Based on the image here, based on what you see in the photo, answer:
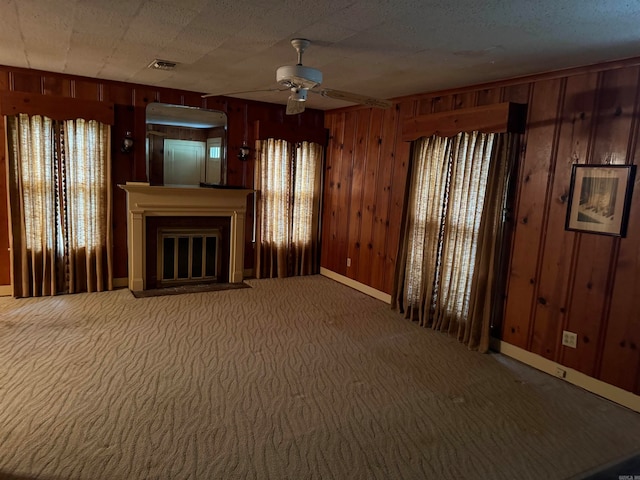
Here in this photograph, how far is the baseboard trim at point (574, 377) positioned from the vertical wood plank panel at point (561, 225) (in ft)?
0.24

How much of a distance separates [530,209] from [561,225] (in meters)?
0.29

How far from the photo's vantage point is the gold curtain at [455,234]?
3676mm

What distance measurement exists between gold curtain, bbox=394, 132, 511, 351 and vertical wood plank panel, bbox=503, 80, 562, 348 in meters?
0.16

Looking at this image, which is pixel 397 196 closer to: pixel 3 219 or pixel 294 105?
pixel 294 105

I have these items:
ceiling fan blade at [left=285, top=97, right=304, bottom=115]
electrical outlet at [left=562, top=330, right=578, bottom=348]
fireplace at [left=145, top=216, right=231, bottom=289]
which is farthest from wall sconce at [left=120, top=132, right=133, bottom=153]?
electrical outlet at [left=562, top=330, right=578, bottom=348]

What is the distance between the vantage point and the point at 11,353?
10.6 ft

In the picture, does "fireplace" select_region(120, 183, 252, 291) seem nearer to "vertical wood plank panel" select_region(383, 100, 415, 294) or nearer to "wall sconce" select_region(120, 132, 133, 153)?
"wall sconce" select_region(120, 132, 133, 153)

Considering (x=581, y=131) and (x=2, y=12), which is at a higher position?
(x=2, y=12)

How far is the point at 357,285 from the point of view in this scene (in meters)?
5.66

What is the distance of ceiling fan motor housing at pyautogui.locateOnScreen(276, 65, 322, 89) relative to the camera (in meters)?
Answer: 2.74

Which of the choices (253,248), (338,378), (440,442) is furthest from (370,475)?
(253,248)

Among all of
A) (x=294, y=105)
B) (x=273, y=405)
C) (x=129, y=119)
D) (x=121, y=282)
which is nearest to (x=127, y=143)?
(x=129, y=119)

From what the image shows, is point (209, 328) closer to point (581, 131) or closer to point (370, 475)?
point (370, 475)

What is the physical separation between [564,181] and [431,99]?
5.57 feet
